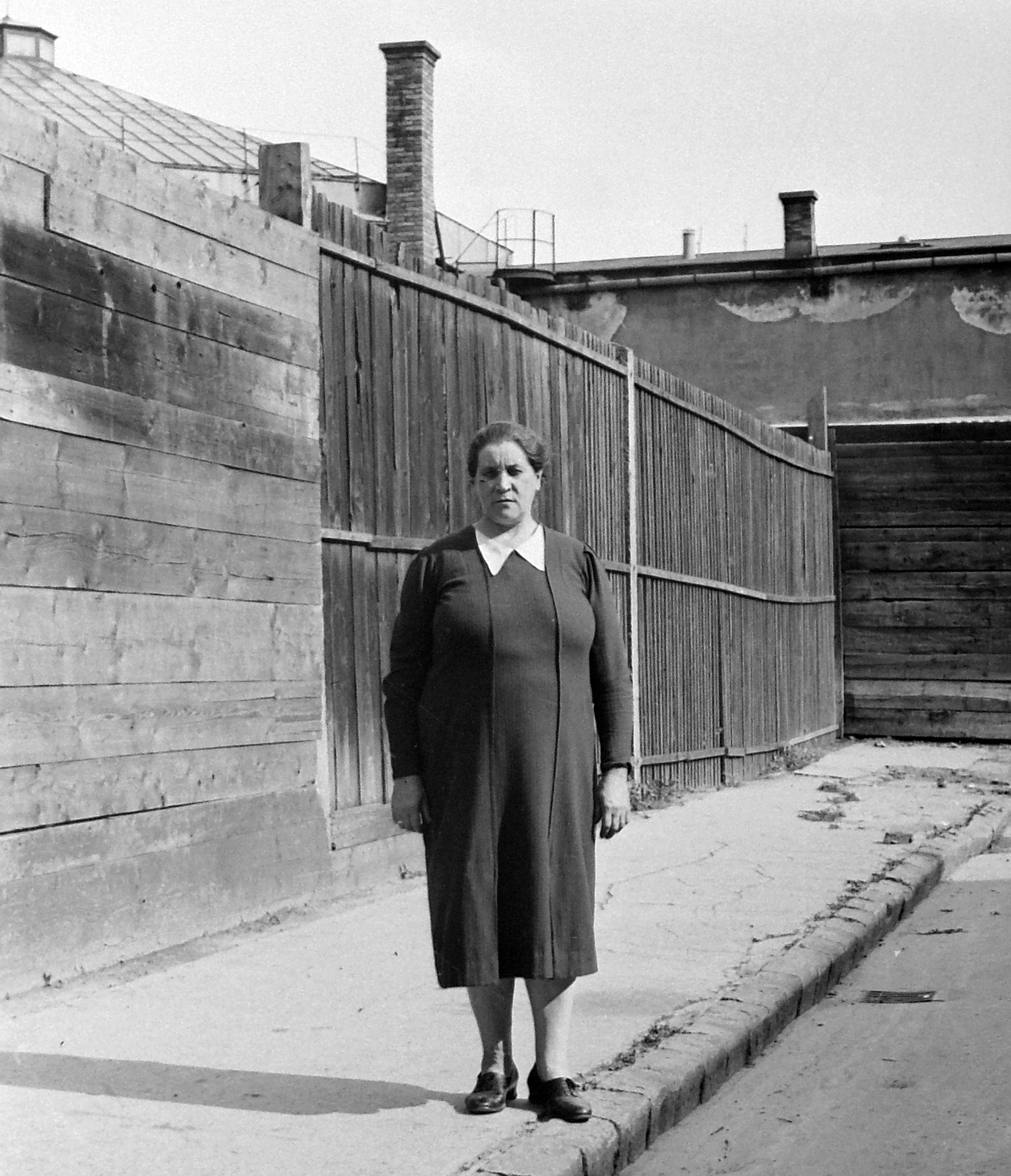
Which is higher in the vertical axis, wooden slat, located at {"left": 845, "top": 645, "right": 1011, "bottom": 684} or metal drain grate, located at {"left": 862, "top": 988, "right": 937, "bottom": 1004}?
wooden slat, located at {"left": 845, "top": 645, "right": 1011, "bottom": 684}

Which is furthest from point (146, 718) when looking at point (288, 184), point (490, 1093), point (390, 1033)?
point (288, 184)

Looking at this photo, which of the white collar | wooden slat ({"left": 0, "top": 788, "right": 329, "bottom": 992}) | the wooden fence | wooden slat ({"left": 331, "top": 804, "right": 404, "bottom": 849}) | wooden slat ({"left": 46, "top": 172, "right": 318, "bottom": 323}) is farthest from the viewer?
the wooden fence

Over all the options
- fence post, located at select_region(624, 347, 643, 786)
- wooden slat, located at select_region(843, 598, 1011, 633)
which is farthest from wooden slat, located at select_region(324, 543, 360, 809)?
wooden slat, located at select_region(843, 598, 1011, 633)

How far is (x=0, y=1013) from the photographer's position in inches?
214

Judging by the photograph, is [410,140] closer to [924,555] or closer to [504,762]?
[924,555]

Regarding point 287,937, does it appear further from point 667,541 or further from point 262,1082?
point 667,541

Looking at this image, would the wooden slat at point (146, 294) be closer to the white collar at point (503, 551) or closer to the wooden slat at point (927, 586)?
the white collar at point (503, 551)

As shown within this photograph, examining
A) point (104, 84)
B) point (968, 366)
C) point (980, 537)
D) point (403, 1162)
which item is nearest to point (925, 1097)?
point (403, 1162)

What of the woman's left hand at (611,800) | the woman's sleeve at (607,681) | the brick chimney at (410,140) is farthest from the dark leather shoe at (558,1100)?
the brick chimney at (410,140)

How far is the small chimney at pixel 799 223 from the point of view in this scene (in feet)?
89.0

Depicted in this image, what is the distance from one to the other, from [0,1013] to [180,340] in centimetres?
263

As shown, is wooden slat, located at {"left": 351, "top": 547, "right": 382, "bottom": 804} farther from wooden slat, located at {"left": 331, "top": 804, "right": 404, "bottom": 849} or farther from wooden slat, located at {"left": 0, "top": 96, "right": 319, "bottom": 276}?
wooden slat, located at {"left": 0, "top": 96, "right": 319, "bottom": 276}

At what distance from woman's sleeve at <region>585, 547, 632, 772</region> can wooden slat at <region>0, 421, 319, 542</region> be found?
210 cm

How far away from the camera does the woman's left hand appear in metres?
4.70
